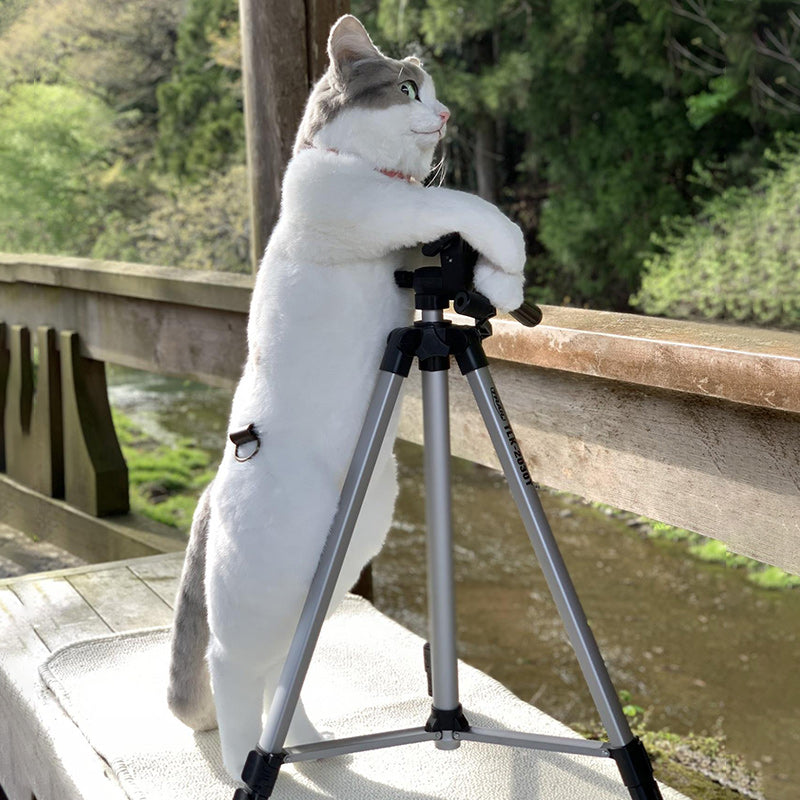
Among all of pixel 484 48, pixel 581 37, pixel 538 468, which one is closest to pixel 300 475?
pixel 538 468

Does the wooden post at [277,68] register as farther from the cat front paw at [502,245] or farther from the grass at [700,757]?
the grass at [700,757]

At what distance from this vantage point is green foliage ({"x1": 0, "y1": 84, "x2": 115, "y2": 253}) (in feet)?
35.0

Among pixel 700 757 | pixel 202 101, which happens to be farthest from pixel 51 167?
pixel 700 757

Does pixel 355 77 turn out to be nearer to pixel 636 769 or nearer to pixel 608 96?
pixel 636 769

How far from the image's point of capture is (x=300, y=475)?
123 cm

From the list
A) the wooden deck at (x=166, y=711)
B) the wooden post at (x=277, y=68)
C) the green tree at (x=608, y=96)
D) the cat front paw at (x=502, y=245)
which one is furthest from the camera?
the green tree at (x=608, y=96)

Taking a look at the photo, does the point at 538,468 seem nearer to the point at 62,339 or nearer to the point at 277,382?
the point at 277,382

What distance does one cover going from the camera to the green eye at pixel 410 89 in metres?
1.21

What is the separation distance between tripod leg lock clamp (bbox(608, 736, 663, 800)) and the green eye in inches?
31.0

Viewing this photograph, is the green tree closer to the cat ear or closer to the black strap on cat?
the cat ear

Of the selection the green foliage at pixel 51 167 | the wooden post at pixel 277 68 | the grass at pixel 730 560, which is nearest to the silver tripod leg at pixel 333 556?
the wooden post at pixel 277 68

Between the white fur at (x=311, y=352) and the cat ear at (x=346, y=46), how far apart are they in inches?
2.3

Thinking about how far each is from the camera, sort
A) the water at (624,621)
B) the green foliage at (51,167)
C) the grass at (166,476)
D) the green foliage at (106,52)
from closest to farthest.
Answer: the water at (624,621) < the grass at (166,476) < the green foliage at (106,52) < the green foliage at (51,167)

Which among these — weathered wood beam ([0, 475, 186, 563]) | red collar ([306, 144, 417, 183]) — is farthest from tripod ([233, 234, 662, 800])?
weathered wood beam ([0, 475, 186, 563])
